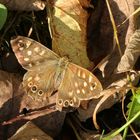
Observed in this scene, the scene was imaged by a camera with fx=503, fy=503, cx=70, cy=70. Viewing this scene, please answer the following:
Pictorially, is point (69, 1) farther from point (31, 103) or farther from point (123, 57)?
point (31, 103)

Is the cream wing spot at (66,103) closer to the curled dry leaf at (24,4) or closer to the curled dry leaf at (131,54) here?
the curled dry leaf at (131,54)

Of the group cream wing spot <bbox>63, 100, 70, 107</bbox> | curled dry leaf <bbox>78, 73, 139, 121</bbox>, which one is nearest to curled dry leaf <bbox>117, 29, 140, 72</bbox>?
curled dry leaf <bbox>78, 73, 139, 121</bbox>

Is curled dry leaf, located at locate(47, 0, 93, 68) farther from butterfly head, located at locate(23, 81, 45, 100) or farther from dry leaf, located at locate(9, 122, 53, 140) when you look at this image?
dry leaf, located at locate(9, 122, 53, 140)

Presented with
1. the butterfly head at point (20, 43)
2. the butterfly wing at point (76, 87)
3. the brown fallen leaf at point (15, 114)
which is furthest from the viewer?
the brown fallen leaf at point (15, 114)

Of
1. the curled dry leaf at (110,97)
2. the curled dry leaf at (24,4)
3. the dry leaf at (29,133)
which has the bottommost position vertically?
the dry leaf at (29,133)

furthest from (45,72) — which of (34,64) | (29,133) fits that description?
(29,133)

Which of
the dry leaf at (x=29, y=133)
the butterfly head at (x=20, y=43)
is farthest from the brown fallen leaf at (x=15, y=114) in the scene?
the butterfly head at (x=20, y=43)
